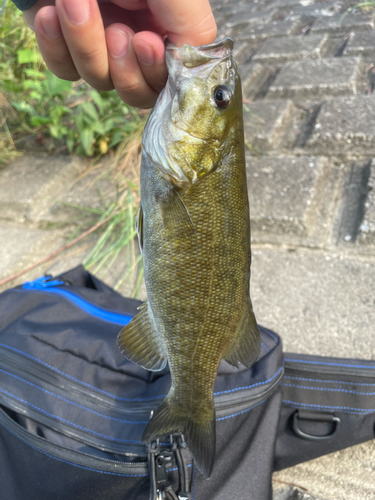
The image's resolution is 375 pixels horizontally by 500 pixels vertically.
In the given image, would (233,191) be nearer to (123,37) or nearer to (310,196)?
(123,37)

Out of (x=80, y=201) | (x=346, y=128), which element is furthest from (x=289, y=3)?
(x=80, y=201)

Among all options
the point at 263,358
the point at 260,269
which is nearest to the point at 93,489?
the point at 263,358

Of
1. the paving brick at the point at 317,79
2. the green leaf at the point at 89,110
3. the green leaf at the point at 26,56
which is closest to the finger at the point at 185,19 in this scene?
the green leaf at the point at 89,110

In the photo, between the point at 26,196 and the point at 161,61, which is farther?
the point at 26,196

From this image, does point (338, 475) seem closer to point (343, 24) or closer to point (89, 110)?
point (89, 110)

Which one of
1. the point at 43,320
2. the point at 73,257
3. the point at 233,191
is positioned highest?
the point at 233,191

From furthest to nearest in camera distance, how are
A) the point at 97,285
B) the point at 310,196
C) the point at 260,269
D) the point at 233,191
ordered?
the point at 310,196
the point at 260,269
the point at 97,285
the point at 233,191

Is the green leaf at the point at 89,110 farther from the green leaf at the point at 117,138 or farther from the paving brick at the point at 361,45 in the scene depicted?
the paving brick at the point at 361,45
